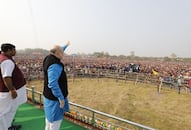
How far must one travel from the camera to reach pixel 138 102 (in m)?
13.6

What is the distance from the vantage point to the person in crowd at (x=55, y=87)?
3016 millimetres

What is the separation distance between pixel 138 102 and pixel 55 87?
37.0ft

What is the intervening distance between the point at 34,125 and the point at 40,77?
14475mm

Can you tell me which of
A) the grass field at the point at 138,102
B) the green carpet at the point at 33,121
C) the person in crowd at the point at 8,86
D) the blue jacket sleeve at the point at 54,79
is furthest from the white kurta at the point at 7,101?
the grass field at the point at 138,102

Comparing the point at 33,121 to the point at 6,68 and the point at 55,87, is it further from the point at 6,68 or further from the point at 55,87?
the point at 55,87

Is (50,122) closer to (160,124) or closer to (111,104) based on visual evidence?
(160,124)

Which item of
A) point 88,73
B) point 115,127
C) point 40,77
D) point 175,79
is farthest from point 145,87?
point 115,127

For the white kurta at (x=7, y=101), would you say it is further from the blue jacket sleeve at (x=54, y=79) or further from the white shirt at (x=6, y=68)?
the blue jacket sleeve at (x=54, y=79)

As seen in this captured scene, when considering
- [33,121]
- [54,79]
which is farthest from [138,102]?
[54,79]

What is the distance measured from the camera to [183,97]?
13.9 metres

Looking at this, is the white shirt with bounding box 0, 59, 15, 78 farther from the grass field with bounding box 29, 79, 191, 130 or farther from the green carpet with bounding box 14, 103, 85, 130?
the grass field with bounding box 29, 79, 191, 130

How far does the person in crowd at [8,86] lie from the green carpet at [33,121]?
161 centimetres

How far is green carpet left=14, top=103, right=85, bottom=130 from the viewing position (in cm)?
504

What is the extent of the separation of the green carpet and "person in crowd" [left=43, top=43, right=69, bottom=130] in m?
1.77
